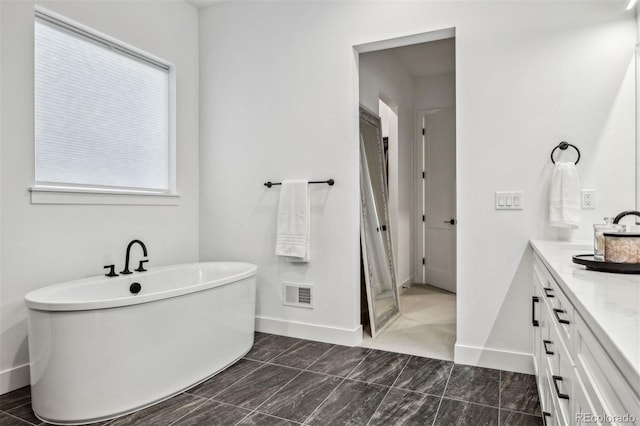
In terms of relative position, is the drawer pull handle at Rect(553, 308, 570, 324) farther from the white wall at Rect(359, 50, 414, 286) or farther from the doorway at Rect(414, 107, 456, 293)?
the doorway at Rect(414, 107, 456, 293)

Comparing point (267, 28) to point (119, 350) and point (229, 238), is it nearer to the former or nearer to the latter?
point (229, 238)

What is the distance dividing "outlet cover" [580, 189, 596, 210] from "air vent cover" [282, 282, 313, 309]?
197cm

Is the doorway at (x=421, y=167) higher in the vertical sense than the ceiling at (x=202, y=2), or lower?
lower

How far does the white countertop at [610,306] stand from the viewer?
65 cm

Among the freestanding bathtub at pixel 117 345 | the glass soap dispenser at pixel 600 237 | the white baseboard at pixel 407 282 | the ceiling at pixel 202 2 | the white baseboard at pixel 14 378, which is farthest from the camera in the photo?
the white baseboard at pixel 407 282

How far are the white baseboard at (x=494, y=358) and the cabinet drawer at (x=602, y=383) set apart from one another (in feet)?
5.41

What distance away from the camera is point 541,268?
195 cm

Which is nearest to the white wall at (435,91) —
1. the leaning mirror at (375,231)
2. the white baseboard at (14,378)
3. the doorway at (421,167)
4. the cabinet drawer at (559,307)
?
the doorway at (421,167)

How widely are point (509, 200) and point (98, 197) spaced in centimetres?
286

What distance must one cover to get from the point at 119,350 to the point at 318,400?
1.10 m

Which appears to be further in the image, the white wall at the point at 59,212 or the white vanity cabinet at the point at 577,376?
the white wall at the point at 59,212

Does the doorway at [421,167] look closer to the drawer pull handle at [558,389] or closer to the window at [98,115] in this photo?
the window at [98,115]

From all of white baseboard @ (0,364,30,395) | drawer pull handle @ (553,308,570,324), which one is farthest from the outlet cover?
white baseboard @ (0,364,30,395)

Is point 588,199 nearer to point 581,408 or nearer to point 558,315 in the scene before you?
point 558,315
